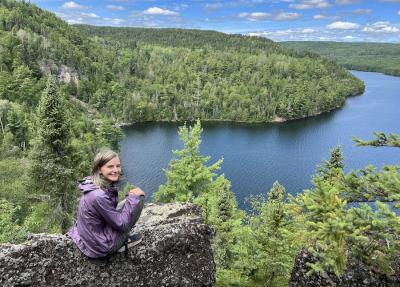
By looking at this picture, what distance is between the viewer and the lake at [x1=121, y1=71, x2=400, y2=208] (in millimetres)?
74125

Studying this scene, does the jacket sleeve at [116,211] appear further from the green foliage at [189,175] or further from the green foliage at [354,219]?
the green foliage at [189,175]

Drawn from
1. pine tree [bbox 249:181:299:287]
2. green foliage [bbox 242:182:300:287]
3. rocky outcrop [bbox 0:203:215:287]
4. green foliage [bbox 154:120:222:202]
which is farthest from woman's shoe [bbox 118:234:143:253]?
green foliage [bbox 154:120:222:202]

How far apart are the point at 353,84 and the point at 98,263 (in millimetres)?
210482

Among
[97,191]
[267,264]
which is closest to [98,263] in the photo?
[97,191]

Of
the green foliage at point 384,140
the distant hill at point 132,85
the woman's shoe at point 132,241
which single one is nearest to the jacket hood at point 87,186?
the woman's shoe at point 132,241

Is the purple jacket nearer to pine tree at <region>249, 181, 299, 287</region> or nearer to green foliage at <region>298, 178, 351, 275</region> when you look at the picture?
green foliage at <region>298, 178, 351, 275</region>

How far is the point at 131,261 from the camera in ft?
27.5

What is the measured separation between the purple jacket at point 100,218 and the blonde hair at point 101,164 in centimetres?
10

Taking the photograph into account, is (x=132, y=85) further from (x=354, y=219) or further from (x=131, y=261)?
(x=354, y=219)

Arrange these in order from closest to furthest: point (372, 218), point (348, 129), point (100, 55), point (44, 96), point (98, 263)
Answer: point (372, 218) < point (98, 263) < point (44, 96) < point (348, 129) < point (100, 55)

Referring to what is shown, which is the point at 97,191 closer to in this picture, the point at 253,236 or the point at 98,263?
the point at 98,263

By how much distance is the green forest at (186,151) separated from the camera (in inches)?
259

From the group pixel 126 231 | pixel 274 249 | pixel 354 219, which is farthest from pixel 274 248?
pixel 354 219

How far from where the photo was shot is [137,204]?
7230 millimetres
